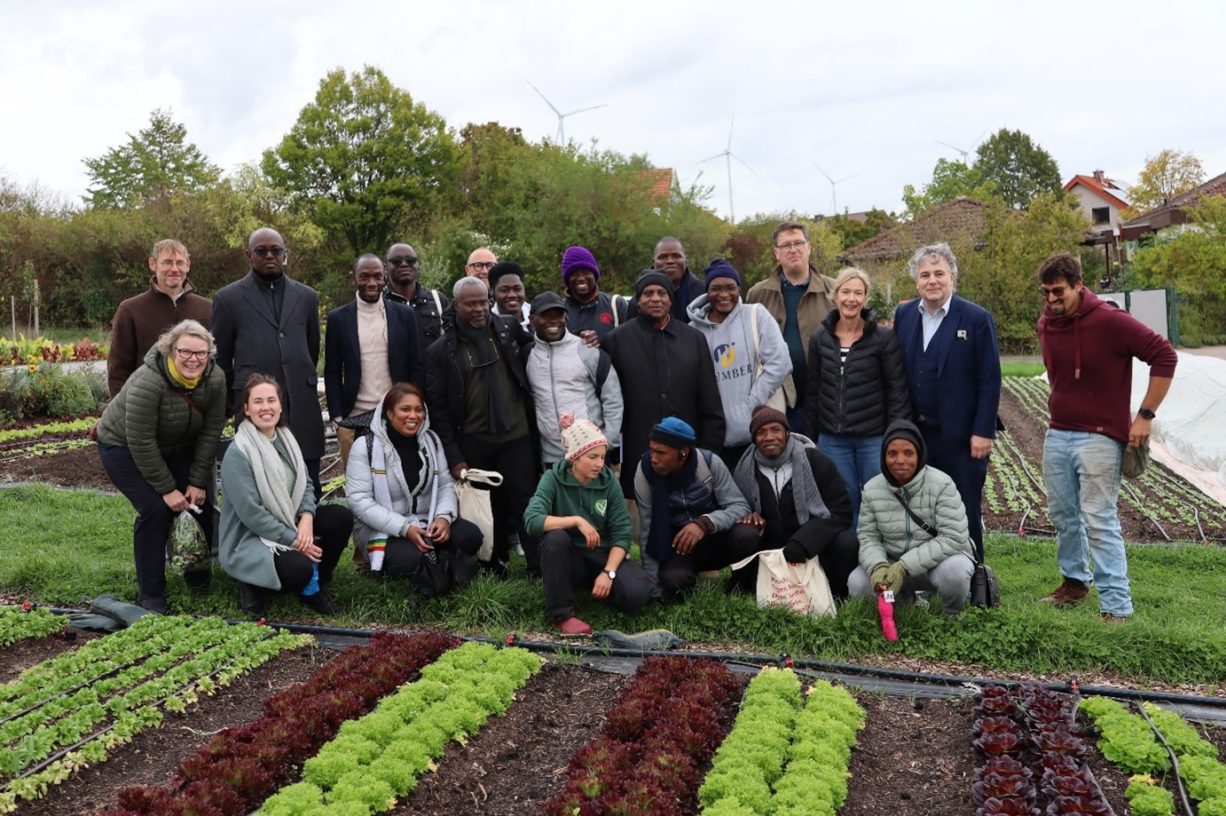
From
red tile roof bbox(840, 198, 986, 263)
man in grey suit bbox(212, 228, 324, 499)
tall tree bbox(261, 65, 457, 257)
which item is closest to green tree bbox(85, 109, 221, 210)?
tall tree bbox(261, 65, 457, 257)

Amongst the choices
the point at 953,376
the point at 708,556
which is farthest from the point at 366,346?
the point at 953,376

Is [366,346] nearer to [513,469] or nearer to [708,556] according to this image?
[513,469]

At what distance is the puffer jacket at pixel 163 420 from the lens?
240 inches

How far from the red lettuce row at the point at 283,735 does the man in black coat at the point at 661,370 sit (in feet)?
6.27

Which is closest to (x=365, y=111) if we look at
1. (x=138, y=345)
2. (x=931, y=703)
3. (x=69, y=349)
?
(x=69, y=349)

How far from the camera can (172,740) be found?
4.79 m

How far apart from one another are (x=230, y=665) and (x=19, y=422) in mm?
12274

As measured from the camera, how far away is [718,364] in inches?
262

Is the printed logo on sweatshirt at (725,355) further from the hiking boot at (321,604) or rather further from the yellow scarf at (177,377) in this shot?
the yellow scarf at (177,377)

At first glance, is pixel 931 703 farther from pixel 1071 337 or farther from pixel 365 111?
pixel 365 111

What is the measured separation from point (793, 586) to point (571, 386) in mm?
1862

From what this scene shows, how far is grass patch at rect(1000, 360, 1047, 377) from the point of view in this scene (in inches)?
810

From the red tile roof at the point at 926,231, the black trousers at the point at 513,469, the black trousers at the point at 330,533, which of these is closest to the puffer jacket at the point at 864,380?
the black trousers at the point at 513,469

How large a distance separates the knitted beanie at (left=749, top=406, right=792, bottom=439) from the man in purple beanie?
129 centimetres
